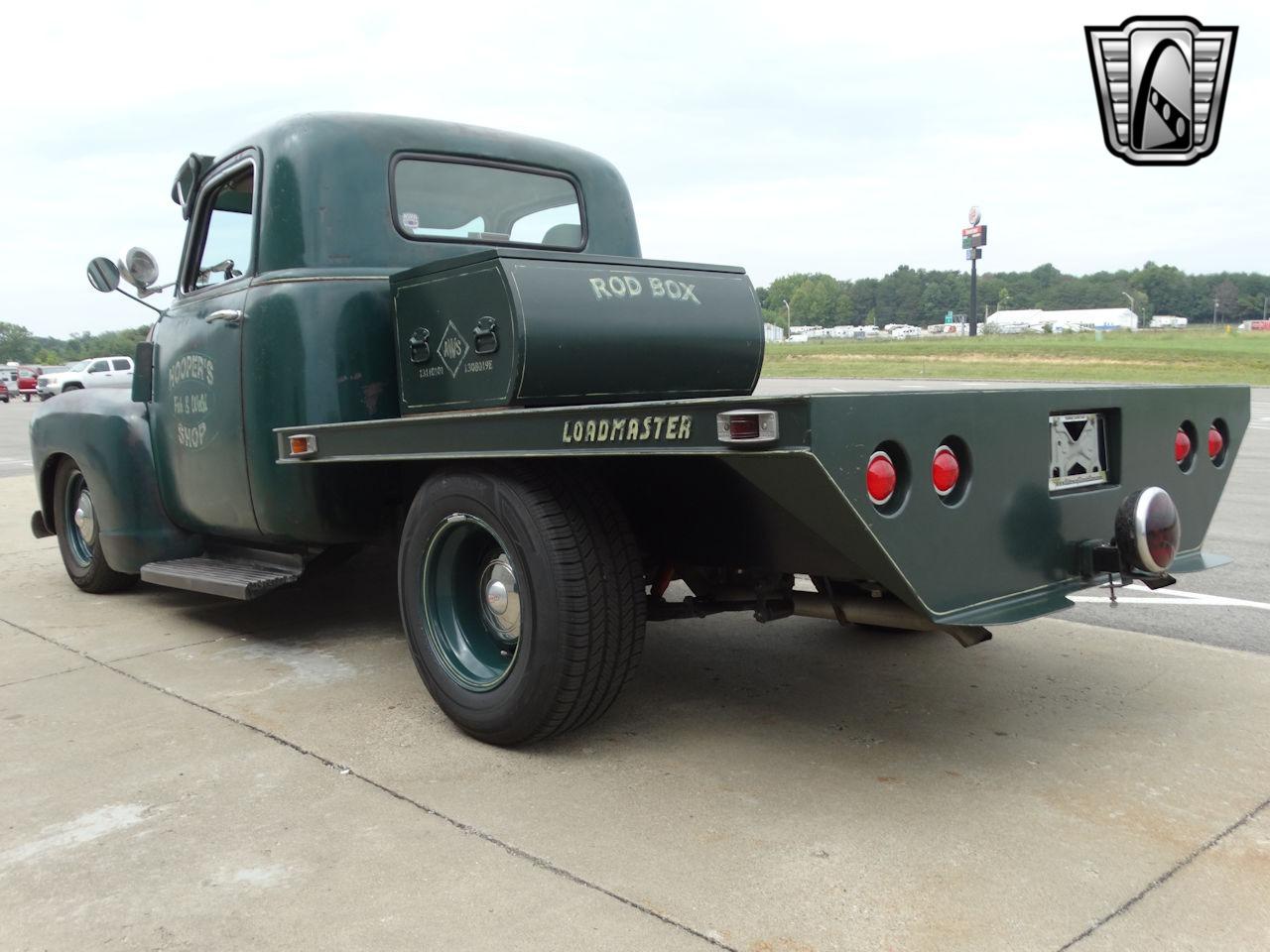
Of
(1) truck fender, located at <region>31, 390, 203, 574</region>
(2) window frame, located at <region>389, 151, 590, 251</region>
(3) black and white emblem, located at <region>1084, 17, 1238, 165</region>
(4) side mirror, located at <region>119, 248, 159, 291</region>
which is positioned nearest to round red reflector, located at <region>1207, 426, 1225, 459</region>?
(2) window frame, located at <region>389, 151, 590, 251</region>

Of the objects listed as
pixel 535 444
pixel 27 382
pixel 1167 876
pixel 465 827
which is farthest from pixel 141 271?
pixel 27 382

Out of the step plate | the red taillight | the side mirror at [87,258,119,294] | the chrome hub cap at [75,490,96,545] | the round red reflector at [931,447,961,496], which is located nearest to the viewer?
the red taillight

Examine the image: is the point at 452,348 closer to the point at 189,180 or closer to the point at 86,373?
the point at 189,180

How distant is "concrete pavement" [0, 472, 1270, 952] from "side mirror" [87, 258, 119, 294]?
1906 millimetres

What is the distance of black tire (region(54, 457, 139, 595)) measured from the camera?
5.54m

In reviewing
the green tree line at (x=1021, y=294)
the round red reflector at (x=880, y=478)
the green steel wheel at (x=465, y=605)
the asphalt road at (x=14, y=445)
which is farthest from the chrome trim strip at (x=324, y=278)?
the green tree line at (x=1021, y=294)

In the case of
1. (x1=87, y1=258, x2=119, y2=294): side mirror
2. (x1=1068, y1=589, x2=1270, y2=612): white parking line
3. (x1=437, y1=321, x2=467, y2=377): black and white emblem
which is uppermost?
(x1=87, y1=258, x2=119, y2=294): side mirror

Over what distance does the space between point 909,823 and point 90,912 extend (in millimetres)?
1881

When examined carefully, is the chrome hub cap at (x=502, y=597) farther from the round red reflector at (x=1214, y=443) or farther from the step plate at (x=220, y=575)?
the round red reflector at (x=1214, y=443)

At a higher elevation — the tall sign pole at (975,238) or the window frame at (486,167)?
the tall sign pole at (975,238)

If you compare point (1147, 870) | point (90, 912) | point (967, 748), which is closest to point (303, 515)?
point (90, 912)

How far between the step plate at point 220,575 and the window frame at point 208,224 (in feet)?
3.80

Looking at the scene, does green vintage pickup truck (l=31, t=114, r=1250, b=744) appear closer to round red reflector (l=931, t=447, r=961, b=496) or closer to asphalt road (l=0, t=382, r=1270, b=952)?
round red reflector (l=931, t=447, r=961, b=496)

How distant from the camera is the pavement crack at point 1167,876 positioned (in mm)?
2205
